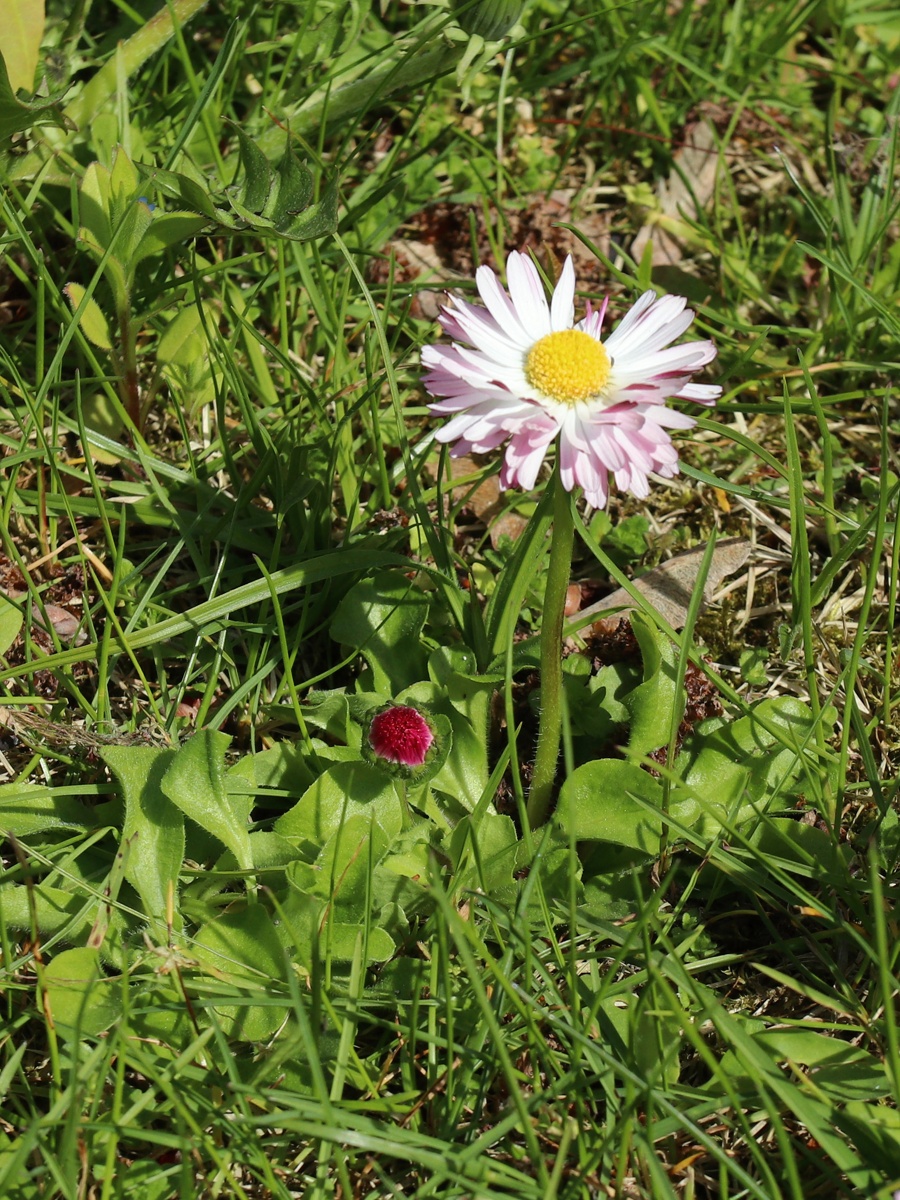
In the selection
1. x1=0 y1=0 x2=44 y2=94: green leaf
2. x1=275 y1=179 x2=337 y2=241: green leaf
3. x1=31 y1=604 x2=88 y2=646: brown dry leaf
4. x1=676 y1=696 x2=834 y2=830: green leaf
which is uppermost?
x1=0 y1=0 x2=44 y2=94: green leaf

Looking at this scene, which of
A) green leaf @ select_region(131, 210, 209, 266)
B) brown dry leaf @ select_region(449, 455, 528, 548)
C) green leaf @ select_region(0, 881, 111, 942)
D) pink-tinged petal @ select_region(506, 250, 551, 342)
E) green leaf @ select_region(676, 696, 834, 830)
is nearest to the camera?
green leaf @ select_region(0, 881, 111, 942)

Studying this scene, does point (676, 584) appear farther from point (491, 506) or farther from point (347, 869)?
point (347, 869)

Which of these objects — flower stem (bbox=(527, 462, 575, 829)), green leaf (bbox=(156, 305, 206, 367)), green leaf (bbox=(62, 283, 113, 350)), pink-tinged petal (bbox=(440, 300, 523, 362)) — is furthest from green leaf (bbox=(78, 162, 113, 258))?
flower stem (bbox=(527, 462, 575, 829))

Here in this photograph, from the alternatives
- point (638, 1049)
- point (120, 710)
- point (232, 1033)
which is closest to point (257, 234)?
point (120, 710)

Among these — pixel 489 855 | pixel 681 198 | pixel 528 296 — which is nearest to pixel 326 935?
pixel 489 855

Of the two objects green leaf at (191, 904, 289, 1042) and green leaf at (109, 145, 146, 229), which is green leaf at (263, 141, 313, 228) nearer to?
green leaf at (109, 145, 146, 229)

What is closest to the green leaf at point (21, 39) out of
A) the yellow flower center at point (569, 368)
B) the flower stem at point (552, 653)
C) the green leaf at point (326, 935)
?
the yellow flower center at point (569, 368)

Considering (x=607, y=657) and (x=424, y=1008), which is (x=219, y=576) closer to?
(x=607, y=657)
